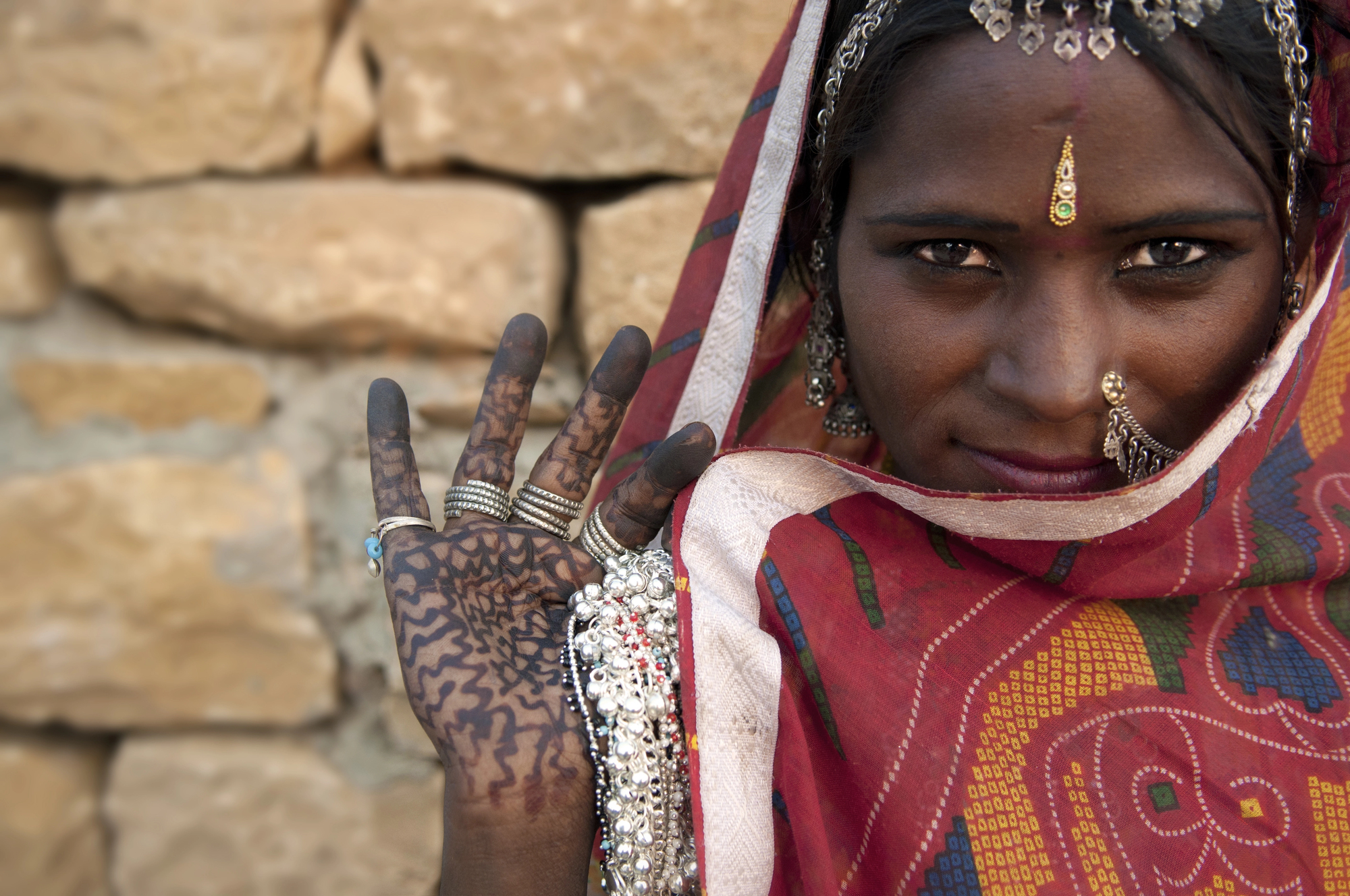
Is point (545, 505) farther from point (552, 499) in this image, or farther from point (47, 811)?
point (47, 811)

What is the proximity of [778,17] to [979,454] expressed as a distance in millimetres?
827

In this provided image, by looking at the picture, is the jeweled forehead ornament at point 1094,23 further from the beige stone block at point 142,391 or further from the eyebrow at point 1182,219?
the beige stone block at point 142,391

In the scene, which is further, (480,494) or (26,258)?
(26,258)

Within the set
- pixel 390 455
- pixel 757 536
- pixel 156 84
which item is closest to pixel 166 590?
pixel 156 84

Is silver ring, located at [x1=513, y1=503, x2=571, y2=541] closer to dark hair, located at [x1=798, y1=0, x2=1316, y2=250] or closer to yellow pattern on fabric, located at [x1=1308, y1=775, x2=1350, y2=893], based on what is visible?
dark hair, located at [x1=798, y1=0, x2=1316, y2=250]

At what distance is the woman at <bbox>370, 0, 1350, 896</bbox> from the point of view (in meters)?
0.75

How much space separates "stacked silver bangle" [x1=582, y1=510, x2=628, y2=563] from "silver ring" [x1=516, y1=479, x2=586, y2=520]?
0.8 inches

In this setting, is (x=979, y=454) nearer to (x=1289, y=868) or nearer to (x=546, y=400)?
(x=1289, y=868)

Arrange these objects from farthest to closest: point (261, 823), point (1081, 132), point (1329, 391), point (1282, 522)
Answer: point (261, 823) < point (1329, 391) < point (1282, 522) < point (1081, 132)

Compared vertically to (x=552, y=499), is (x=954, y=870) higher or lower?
lower

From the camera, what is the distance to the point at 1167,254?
30.7 inches

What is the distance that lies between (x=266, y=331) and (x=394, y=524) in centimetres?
84

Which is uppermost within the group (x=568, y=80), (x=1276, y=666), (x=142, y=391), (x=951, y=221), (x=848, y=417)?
(x=568, y=80)

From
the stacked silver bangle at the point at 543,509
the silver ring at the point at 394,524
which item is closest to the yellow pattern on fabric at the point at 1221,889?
the stacked silver bangle at the point at 543,509
